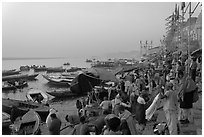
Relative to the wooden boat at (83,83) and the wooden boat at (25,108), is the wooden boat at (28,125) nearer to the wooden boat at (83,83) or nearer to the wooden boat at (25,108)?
the wooden boat at (25,108)

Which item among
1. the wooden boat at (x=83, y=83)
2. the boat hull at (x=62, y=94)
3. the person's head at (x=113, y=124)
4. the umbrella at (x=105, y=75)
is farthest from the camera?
the boat hull at (x=62, y=94)

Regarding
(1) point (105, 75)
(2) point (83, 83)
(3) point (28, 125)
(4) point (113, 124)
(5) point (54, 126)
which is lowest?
(3) point (28, 125)

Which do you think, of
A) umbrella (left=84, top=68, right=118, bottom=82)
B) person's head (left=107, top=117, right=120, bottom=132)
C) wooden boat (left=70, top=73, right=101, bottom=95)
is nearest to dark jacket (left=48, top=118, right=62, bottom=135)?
person's head (left=107, top=117, right=120, bottom=132)

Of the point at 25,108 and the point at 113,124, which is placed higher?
the point at 113,124

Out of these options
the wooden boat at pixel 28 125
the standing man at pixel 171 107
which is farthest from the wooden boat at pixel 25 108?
the standing man at pixel 171 107

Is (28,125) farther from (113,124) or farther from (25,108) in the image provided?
(113,124)

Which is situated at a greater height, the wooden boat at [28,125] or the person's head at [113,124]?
the person's head at [113,124]

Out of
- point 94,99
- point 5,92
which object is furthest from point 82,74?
point 5,92

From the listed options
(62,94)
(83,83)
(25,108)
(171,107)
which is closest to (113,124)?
(171,107)

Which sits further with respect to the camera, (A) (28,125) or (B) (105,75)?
(B) (105,75)

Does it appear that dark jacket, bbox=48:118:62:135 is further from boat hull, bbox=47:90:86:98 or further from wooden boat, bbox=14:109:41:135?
boat hull, bbox=47:90:86:98

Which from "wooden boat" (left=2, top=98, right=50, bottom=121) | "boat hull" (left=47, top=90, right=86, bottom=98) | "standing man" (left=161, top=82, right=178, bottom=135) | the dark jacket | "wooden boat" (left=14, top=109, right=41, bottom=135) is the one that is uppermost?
"standing man" (left=161, top=82, right=178, bottom=135)

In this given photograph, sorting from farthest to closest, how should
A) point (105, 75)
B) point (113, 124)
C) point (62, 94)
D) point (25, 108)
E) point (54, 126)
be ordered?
point (62, 94) < point (105, 75) < point (25, 108) < point (54, 126) < point (113, 124)

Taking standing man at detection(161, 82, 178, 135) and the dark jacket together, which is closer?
standing man at detection(161, 82, 178, 135)
